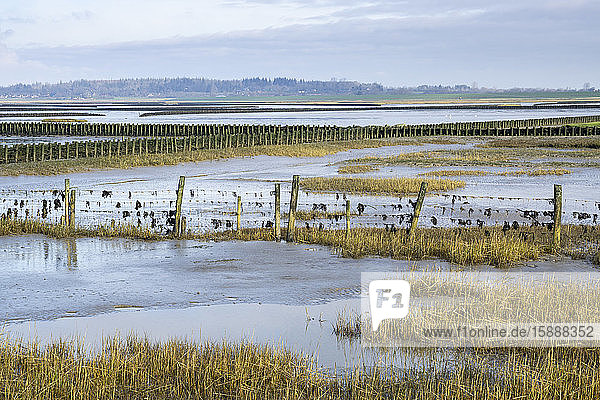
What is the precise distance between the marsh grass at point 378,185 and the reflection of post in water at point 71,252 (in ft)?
49.2

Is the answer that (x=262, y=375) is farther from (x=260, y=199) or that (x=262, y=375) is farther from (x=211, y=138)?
(x=211, y=138)

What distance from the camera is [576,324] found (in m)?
11.9

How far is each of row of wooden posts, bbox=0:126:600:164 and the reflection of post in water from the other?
30.7 metres

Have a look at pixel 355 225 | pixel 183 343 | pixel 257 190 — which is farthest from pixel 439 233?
pixel 257 190

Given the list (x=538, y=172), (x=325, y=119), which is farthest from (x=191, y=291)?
(x=325, y=119)

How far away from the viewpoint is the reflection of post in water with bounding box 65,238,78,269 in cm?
1774

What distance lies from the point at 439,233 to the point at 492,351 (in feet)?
32.7

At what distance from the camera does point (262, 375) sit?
9.70 meters

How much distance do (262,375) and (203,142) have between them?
54.3 meters

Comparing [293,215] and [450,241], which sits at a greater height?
[293,215]

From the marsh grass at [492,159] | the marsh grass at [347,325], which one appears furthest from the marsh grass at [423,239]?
the marsh grass at [492,159]

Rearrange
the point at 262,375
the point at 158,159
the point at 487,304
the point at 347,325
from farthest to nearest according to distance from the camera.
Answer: the point at 158,159
the point at 487,304
the point at 347,325
the point at 262,375

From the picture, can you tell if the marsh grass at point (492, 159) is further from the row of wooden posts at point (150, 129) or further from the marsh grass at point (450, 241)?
the row of wooden posts at point (150, 129)

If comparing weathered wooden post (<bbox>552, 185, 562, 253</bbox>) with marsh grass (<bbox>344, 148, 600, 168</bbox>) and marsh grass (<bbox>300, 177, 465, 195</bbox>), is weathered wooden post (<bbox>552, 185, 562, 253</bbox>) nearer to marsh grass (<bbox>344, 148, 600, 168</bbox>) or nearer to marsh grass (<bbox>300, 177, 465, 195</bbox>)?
marsh grass (<bbox>300, 177, 465, 195</bbox>)
